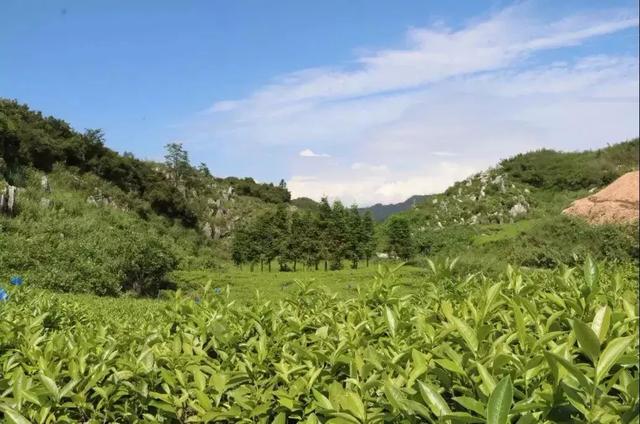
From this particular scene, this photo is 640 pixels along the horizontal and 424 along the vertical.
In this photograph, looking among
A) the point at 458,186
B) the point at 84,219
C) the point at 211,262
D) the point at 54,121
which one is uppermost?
the point at 54,121

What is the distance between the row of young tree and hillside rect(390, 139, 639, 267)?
3249mm

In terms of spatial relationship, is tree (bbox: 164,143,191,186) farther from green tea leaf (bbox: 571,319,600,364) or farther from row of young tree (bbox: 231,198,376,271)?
green tea leaf (bbox: 571,319,600,364)

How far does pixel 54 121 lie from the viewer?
93.6 ft

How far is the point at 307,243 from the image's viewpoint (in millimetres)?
27703

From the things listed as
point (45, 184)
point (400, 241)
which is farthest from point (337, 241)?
point (45, 184)

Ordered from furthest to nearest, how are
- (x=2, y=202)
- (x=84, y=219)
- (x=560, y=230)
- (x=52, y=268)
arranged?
1. (x=84, y=219)
2. (x=2, y=202)
3. (x=560, y=230)
4. (x=52, y=268)

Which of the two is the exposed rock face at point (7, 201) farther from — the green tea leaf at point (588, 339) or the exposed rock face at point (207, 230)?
the green tea leaf at point (588, 339)

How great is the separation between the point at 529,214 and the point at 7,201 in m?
20.3

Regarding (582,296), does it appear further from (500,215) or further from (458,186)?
(458,186)

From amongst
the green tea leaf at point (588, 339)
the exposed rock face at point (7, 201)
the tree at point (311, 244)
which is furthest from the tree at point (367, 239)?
the green tea leaf at point (588, 339)

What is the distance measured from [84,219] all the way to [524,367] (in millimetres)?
20013

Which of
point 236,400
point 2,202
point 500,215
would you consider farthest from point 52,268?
point 500,215

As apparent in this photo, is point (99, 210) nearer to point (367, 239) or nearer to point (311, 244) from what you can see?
point (311, 244)

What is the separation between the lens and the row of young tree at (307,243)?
91.7 feet
